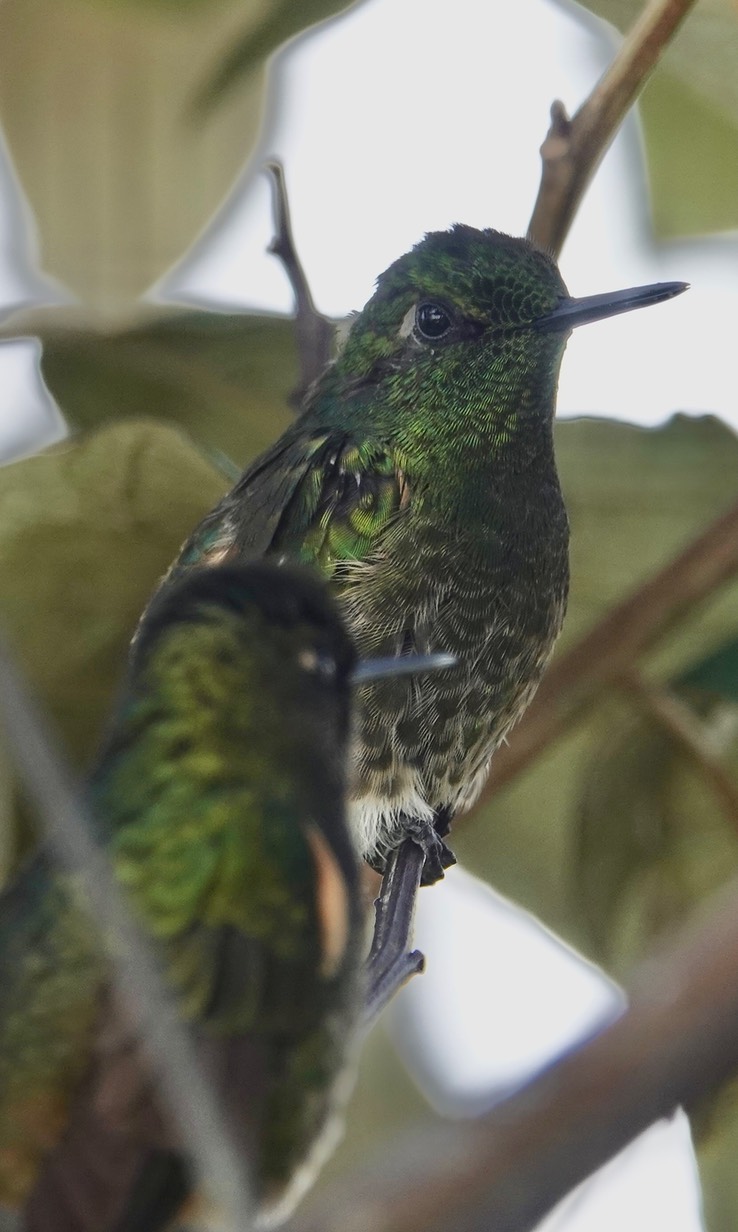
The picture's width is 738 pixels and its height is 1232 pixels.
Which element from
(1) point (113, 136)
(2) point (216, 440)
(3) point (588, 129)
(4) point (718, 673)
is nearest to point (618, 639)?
(4) point (718, 673)

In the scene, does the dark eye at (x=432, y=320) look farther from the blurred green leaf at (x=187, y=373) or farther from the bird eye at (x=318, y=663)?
the bird eye at (x=318, y=663)

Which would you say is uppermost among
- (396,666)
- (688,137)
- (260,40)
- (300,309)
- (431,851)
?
(260,40)

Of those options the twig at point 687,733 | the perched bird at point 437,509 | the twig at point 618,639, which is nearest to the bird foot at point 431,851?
the perched bird at point 437,509

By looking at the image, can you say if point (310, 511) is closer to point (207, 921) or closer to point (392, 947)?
point (392, 947)

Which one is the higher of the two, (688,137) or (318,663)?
(688,137)

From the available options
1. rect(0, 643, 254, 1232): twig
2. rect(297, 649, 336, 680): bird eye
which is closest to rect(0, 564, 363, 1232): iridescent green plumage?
rect(297, 649, 336, 680): bird eye

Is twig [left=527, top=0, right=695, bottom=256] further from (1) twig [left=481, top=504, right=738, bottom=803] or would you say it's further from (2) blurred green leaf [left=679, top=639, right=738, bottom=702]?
(2) blurred green leaf [left=679, top=639, right=738, bottom=702]

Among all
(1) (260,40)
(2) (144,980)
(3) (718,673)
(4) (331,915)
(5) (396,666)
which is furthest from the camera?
(1) (260,40)

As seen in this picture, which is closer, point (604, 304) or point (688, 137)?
point (604, 304)
